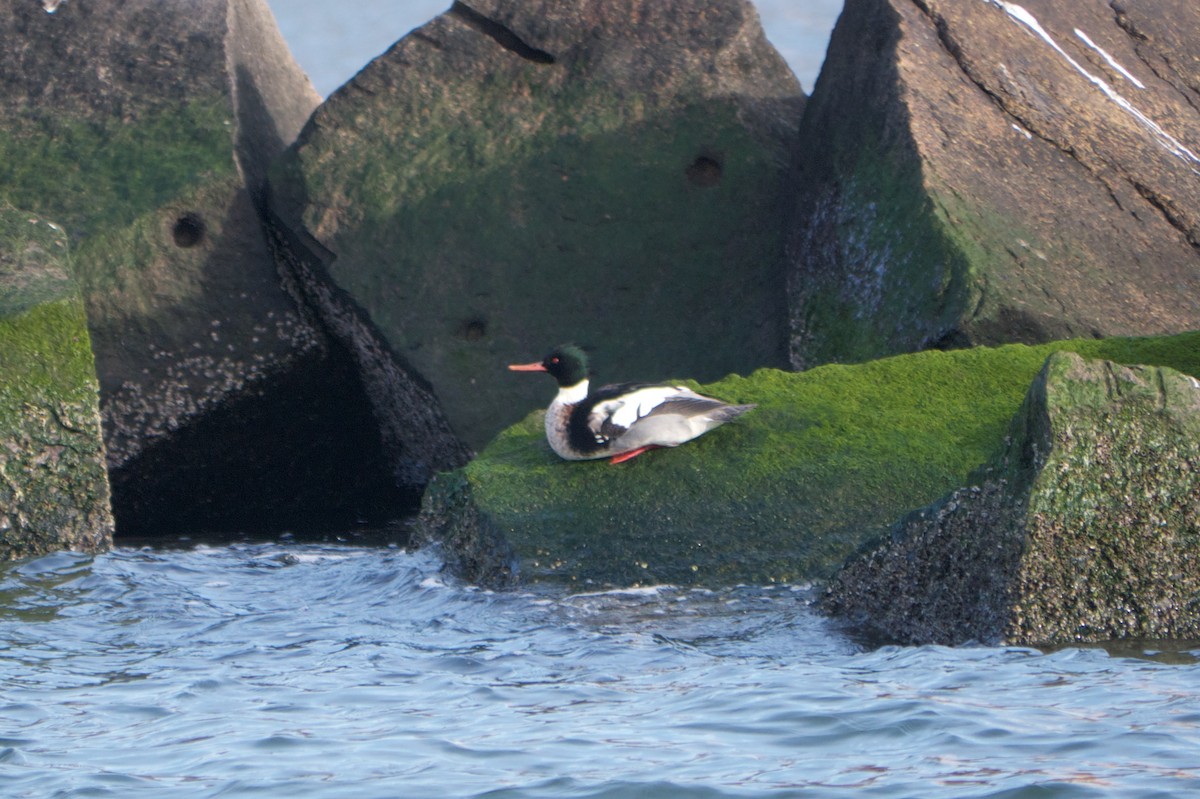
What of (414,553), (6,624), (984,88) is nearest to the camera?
(6,624)

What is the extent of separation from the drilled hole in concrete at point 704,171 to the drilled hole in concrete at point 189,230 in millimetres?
3208

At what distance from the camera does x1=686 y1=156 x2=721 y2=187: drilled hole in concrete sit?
10.7 m

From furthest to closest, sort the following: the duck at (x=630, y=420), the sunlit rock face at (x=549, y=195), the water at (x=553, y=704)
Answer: the sunlit rock face at (x=549, y=195) → the duck at (x=630, y=420) → the water at (x=553, y=704)

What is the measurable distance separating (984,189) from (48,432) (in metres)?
5.35

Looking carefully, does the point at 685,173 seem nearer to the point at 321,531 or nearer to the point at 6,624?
the point at 321,531

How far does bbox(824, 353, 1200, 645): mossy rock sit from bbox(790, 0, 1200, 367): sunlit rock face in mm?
2772

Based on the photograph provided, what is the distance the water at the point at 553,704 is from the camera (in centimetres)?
460

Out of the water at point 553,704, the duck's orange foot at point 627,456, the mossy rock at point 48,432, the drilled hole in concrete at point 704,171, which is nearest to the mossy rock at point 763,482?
the duck's orange foot at point 627,456

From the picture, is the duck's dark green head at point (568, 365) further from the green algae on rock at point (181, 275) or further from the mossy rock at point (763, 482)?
the green algae on rock at point (181, 275)

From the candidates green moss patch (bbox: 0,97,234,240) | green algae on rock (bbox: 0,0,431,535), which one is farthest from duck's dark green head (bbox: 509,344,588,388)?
green moss patch (bbox: 0,97,234,240)

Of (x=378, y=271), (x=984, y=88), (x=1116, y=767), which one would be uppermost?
(x=984, y=88)

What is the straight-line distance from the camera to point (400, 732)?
5.19m

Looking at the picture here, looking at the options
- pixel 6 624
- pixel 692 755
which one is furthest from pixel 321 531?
pixel 692 755

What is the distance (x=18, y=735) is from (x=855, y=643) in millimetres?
2968
